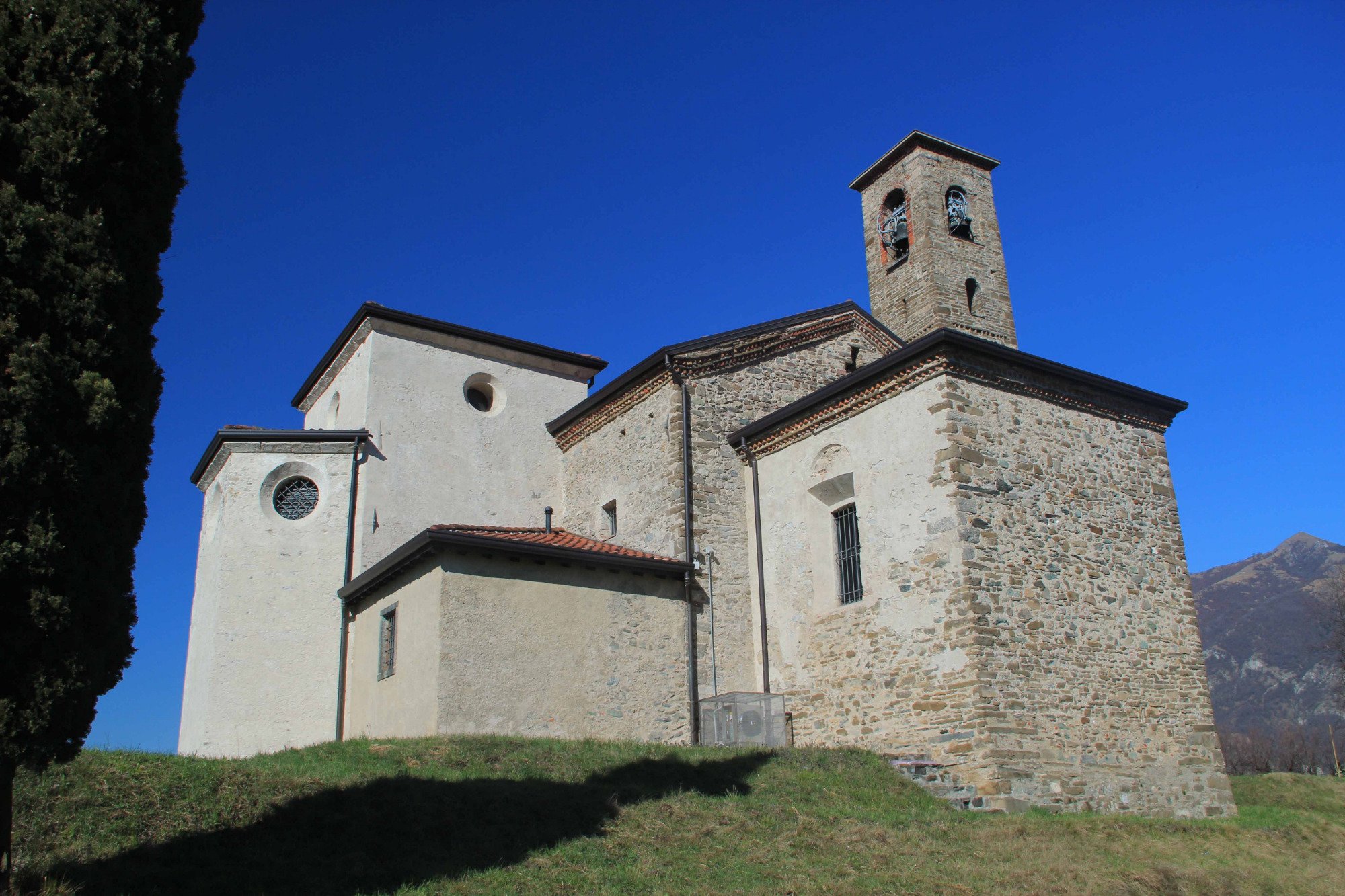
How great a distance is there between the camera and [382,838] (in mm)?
9758

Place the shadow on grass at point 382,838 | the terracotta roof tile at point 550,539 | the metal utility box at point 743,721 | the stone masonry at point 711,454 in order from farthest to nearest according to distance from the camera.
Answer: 1. the stone masonry at point 711,454
2. the terracotta roof tile at point 550,539
3. the metal utility box at point 743,721
4. the shadow on grass at point 382,838

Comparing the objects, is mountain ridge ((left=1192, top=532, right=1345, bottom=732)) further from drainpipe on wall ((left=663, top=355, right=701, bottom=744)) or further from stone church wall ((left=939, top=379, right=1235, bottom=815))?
drainpipe on wall ((left=663, top=355, right=701, bottom=744))

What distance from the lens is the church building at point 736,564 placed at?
1407 cm

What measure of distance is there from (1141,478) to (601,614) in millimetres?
8946

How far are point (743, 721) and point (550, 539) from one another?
440 cm

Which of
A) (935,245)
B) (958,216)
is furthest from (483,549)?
(958,216)

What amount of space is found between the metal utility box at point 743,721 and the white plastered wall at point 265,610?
6.79 meters

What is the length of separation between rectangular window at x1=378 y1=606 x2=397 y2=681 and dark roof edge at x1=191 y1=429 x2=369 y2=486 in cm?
413

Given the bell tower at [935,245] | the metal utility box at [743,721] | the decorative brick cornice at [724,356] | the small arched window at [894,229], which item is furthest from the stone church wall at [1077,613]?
the small arched window at [894,229]

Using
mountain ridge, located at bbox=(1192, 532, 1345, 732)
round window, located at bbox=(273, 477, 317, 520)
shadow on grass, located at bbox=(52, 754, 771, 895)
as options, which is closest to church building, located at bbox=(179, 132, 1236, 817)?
round window, located at bbox=(273, 477, 317, 520)

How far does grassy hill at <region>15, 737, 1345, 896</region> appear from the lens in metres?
8.93

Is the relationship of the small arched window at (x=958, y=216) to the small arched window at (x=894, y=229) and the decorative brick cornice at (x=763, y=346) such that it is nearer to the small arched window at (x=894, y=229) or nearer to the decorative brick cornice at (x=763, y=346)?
the small arched window at (x=894, y=229)

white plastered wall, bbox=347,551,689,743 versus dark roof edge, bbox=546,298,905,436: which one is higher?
dark roof edge, bbox=546,298,905,436

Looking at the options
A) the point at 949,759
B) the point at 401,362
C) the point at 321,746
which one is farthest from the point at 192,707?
the point at 949,759
